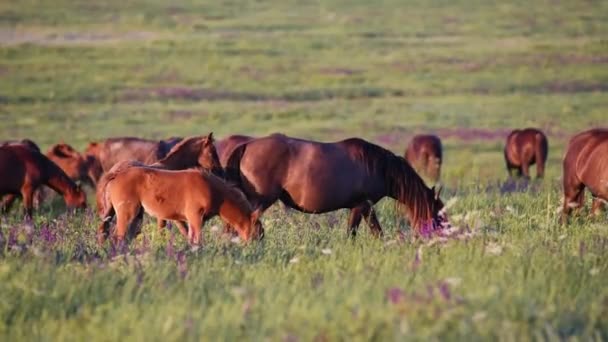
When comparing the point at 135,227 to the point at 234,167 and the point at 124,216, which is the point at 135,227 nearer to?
the point at 124,216

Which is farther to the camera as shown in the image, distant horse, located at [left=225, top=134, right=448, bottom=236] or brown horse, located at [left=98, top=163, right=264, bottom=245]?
distant horse, located at [left=225, top=134, right=448, bottom=236]

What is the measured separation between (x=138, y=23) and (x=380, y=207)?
6821 centimetres

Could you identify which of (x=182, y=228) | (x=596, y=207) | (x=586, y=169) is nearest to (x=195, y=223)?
(x=182, y=228)

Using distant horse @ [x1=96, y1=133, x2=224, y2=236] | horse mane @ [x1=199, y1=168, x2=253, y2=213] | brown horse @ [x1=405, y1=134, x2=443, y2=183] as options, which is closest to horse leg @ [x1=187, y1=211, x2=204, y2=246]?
horse mane @ [x1=199, y1=168, x2=253, y2=213]

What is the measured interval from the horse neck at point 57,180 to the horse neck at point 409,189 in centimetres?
565

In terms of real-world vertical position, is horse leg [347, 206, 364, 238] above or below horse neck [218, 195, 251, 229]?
below

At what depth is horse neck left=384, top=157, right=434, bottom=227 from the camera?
1136 centimetres

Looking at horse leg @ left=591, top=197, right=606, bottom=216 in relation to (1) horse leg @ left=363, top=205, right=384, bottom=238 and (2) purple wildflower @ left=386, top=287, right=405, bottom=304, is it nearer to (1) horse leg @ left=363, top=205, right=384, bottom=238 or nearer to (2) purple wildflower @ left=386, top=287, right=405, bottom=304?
(1) horse leg @ left=363, top=205, right=384, bottom=238

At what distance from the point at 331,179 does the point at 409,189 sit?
2.55 feet

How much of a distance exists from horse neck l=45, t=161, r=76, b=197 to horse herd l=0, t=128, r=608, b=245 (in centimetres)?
54

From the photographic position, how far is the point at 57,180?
609 inches

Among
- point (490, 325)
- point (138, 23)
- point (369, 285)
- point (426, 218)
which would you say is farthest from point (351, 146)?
point (138, 23)

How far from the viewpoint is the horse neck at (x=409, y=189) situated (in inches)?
447

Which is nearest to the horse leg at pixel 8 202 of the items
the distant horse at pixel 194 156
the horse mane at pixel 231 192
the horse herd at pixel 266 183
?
the horse herd at pixel 266 183
